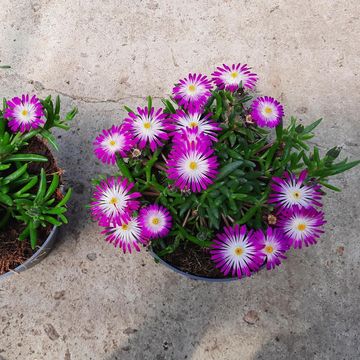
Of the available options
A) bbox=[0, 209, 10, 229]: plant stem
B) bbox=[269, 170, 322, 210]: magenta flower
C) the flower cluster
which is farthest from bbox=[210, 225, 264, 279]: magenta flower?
bbox=[0, 209, 10, 229]: plant stem

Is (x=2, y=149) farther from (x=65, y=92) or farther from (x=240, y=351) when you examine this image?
(x=240, y=351)

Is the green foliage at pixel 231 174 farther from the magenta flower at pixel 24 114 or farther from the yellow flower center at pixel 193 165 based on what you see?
the magenta flower at pixel 24 114

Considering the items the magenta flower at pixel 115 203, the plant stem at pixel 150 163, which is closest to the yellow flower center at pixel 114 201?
the magenta flower at pixel 115 203

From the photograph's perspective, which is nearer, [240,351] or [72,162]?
[240,351]

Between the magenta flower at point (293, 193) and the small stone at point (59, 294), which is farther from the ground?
the magenta flower at point (293, 193)

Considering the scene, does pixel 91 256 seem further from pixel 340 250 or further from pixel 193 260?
pixel 340 250

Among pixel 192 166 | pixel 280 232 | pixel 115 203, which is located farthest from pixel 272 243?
Result: pixel 115 203

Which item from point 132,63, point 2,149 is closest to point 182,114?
point 2,149
